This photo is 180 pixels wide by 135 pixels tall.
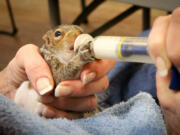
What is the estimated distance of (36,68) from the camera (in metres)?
0.75

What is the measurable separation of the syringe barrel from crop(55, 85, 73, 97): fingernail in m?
0.19

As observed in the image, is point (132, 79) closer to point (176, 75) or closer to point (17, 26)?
point (176, 75)

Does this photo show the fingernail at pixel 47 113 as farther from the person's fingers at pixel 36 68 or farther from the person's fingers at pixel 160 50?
the person's fingers at pixel 160 50

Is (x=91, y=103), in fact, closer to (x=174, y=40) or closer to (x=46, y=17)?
(x=174, y=40)

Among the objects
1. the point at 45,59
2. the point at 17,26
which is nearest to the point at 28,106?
→ the point at 45,59

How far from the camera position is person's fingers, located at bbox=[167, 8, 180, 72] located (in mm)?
384

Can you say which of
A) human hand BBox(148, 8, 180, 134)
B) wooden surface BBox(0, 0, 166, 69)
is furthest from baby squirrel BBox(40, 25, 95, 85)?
wooden surface BBox(0, 0, 166, 69)

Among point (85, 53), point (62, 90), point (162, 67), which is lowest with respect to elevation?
point (62, 90)

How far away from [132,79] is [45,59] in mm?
422

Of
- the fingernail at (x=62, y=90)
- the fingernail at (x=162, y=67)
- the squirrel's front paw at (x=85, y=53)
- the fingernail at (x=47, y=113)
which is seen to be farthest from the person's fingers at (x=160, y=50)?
the fingernail at (x=47, y=113)

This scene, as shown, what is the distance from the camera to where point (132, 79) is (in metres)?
1.09

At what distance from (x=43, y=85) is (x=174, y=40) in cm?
42

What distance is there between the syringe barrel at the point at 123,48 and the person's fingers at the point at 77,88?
0.61ft

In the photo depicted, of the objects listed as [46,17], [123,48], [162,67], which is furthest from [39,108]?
[46,17]
